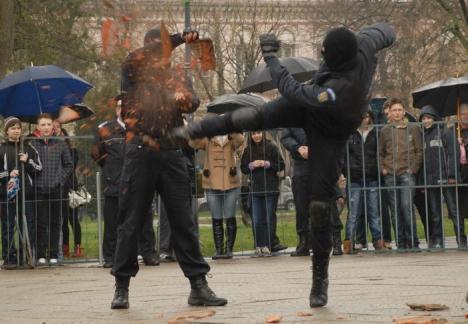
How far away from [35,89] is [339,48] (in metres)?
8.71

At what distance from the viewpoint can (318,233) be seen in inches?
346

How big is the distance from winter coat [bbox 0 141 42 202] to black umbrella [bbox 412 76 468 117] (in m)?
6.01

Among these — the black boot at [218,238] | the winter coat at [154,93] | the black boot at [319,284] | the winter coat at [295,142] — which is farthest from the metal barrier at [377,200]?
the black boot at [319,284]

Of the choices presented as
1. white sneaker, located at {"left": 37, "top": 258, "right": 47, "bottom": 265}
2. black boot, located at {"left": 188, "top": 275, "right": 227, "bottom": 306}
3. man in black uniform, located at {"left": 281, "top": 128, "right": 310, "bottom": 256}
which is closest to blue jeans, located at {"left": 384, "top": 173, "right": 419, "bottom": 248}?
man in black uniform, located at {"left": 281, "top": 128, "right": 310, "bottom": 256}

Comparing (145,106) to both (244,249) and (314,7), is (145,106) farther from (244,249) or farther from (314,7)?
(314,7)

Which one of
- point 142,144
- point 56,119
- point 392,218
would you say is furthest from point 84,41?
point 142,144

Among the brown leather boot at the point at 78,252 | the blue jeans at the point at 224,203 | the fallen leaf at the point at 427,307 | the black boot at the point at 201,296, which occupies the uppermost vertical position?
the blue jeans at the point at 224,203

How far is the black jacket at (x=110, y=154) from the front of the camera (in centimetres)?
1445

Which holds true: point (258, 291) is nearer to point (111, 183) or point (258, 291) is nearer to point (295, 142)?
point (111, 183)

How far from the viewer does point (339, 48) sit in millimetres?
8469

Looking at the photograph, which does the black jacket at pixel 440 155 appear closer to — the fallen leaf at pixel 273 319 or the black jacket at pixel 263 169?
the black jacket at pixel 263 169

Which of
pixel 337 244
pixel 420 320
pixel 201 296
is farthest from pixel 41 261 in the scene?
pixel 420 320

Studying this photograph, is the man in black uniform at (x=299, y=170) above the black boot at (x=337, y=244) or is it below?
above

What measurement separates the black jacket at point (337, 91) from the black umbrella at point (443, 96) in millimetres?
9218
